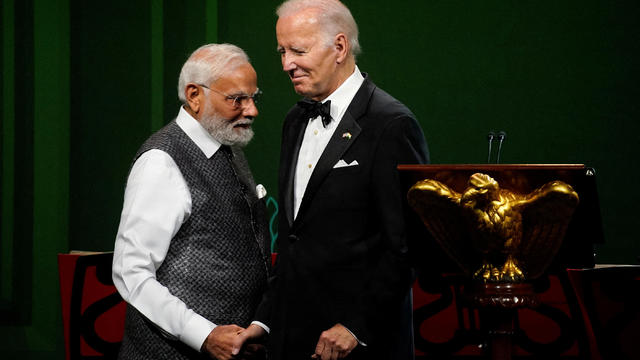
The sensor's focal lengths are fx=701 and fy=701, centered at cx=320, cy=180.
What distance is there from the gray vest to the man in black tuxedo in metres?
0.10

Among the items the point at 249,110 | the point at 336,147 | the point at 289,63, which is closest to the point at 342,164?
the point at 336,147

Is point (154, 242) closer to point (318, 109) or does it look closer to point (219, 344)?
point (219, 344)

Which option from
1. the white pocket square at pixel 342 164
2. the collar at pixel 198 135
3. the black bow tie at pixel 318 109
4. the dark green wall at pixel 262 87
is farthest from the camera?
the dark green wall at pixel 262 87

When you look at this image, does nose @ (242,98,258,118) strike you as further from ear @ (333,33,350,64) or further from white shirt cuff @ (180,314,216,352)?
white shirt cuff @ (180,314,216,352)

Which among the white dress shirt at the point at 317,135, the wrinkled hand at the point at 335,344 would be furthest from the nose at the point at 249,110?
the wrinkled hand at the point at 335,344

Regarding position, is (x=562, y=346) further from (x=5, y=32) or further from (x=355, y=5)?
(x=5, y=32)

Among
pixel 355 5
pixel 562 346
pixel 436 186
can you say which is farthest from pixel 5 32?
pixel 436 186

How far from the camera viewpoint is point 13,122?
14.9 feet

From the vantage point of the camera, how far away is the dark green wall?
4.57m

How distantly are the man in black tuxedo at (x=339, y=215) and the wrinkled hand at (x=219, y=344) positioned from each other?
0.06m

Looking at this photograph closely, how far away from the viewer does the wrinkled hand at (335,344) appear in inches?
57.0

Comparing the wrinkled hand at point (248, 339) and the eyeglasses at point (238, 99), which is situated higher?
the eyeglasses at point (238, 99)

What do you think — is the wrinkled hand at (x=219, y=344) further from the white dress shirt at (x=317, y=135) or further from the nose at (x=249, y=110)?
the nose at (x=249, y=110)

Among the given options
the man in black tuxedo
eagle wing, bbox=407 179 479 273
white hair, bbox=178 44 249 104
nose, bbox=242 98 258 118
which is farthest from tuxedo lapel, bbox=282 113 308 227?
eagle wing, bbox=407 179 479 273
